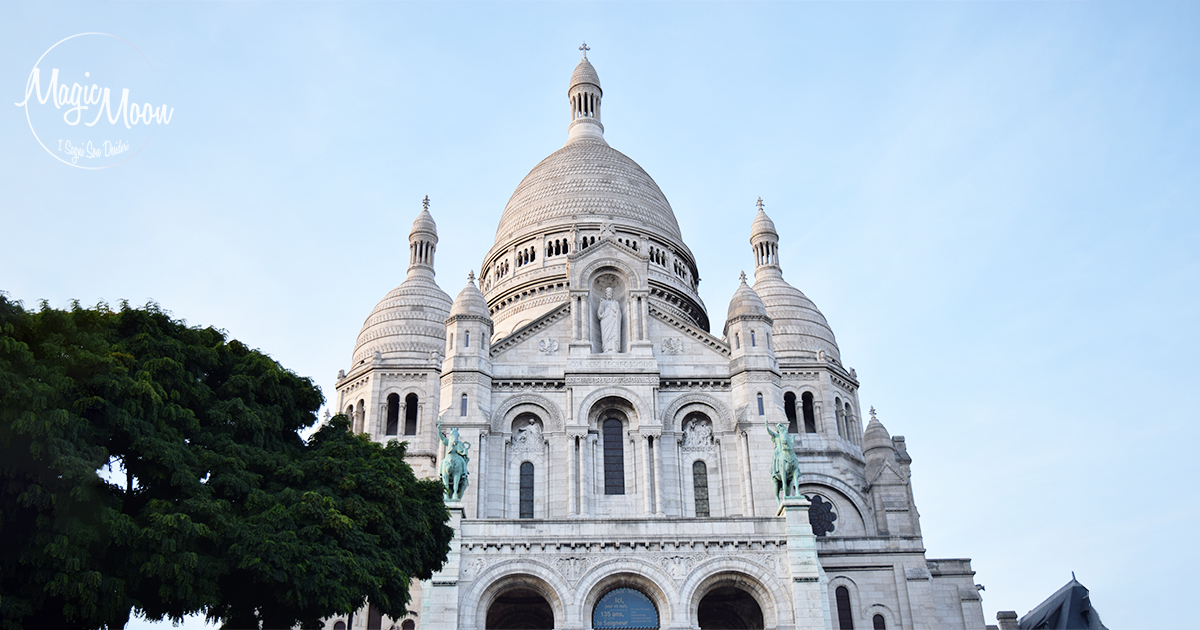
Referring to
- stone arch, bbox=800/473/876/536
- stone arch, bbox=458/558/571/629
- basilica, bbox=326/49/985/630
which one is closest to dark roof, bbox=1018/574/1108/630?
basilica, bbox=326/49/985/630

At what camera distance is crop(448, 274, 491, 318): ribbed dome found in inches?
1550

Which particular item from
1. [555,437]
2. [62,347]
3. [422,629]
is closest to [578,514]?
[555,437]

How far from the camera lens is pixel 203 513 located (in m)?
22.2

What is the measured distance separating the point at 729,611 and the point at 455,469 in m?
10.9

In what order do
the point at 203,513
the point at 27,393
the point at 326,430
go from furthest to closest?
the point at 326,430 → the point at 203,513 → the point at 27,393

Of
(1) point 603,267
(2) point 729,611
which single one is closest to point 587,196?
(1) point 603,267

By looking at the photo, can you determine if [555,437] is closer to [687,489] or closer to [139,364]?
[687,489]

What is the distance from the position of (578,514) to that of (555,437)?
326cm

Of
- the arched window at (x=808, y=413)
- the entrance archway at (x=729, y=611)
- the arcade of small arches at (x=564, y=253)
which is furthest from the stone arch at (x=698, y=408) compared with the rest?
the arcade of small arches at (x=564, y=253)

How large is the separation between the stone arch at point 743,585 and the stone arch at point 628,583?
0.60 metres

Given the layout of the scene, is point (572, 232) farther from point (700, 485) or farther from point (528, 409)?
point (700, 485)

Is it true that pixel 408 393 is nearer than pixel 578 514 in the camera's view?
No

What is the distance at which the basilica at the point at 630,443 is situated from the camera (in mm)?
32188

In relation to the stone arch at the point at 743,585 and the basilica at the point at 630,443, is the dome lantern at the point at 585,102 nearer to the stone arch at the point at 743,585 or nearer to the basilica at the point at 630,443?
the basilica at the point at 630,443
